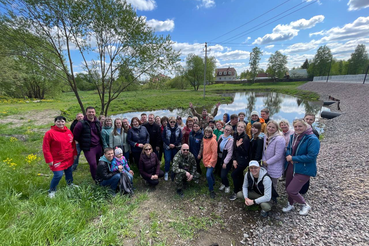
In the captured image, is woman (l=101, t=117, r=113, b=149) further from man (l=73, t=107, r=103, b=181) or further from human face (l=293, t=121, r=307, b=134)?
human face (l=293, t=121, r=307, b=134)

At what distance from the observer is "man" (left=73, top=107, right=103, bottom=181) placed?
475 centimetres

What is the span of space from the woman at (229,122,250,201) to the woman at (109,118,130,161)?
3661 millimetres

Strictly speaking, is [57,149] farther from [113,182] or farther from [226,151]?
[226,151]

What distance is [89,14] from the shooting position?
7973mm

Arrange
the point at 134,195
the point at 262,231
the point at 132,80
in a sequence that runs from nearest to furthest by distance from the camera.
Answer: the point at 262,231
the point at 134,195
the point at 132,80

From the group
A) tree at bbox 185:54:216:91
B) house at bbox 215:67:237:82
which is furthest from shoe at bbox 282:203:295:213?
house at bbox 215:67:237:82

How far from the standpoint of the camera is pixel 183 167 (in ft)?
16.4

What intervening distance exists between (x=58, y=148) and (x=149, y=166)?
248cm

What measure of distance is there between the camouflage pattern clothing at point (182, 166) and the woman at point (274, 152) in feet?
6.71

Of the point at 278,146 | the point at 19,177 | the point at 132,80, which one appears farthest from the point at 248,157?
the point at 132,80

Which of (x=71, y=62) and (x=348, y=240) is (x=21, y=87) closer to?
(x=71, y=62)

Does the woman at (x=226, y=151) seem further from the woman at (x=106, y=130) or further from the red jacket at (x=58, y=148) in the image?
the red jacket at (x=58, y=148)

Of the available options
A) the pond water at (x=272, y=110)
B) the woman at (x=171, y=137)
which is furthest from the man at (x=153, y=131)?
the pond water at (x=272, y=110)

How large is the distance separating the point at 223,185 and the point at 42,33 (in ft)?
35.2
